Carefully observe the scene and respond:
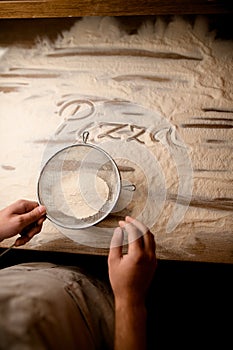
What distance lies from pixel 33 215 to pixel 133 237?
0.35m

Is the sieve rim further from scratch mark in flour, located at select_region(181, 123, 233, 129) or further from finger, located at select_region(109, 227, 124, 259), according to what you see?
scratch mark in flour, located at select_region(181, 123, 233, 129)

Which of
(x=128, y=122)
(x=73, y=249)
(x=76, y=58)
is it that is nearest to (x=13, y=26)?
(x=76, y=58)

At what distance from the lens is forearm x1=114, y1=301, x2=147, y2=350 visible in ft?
3.47

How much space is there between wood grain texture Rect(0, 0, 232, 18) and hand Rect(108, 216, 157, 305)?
79cm

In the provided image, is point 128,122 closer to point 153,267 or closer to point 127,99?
point 127,99

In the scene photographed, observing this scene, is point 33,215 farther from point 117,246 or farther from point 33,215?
point 117,246

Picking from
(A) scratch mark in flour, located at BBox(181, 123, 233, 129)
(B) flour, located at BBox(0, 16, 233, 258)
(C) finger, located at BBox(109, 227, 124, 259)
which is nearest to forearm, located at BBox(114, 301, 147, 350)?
(C) finger, located at BBox(109, 227, 124, 259)

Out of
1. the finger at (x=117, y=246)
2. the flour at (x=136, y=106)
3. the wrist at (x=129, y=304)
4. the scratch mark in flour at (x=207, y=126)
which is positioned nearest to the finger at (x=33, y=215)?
the flour at (x=136, y=106)

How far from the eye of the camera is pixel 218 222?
1406 mm

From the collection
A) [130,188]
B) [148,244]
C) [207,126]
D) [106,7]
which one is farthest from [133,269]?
[106,7]

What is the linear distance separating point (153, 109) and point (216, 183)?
0.35 meters

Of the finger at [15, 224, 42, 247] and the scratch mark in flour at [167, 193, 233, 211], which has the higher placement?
the scratch mark in flour at [167, 193, 233, 211]

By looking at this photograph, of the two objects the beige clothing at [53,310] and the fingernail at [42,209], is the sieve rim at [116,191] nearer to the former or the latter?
the fingernail at [42,209]

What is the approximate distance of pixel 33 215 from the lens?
4.38 ft
